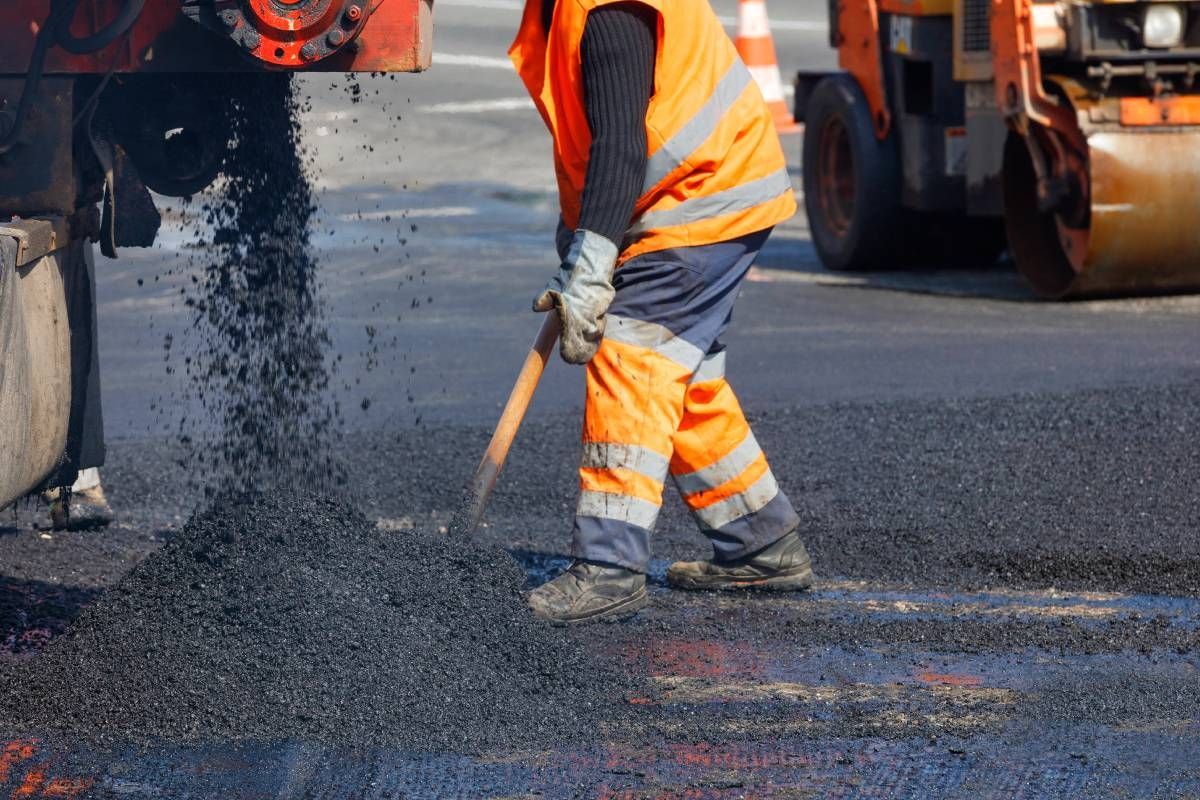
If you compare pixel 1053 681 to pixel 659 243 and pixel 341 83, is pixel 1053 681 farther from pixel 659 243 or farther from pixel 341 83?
pixel 341 83

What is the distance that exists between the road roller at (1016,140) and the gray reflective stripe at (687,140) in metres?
3.70

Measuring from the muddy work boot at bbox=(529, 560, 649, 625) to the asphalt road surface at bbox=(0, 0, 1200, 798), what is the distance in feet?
0.19

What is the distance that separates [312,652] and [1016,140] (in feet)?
17.4

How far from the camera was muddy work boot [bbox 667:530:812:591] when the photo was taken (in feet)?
14.0

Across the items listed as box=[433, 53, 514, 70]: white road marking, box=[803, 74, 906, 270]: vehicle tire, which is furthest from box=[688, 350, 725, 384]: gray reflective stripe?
box=[433, 53, 514, 70]: white road marking

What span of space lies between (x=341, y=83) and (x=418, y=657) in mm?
14636

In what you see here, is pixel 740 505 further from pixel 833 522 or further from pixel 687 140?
pixel 687 140

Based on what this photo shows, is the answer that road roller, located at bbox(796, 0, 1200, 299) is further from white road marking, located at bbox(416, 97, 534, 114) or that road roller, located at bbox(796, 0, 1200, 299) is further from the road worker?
white road marking, located at bbox(416, 97, 534, 114)

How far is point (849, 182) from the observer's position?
9.41m

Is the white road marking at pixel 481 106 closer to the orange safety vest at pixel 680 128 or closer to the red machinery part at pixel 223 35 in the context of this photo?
the orange safety vest at pixel 680 128

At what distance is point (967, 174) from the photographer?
8.31 meters

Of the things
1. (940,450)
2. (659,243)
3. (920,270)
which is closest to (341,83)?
(920,270)

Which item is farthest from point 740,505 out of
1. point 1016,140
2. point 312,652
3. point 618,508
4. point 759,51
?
point 759,51

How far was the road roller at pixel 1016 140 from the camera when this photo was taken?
730 centimetres
